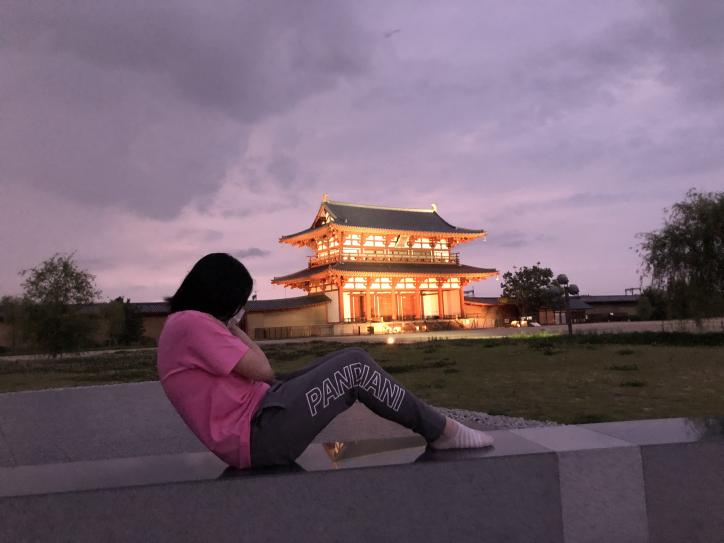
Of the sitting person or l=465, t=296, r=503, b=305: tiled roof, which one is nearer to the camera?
the sitting person

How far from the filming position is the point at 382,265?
110 feet

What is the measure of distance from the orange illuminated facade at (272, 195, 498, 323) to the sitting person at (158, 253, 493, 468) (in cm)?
2897

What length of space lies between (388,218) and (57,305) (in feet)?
72.3

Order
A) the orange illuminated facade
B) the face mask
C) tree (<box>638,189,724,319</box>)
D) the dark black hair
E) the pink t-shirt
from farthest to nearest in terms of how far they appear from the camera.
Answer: the orange illuminated facade → tree (<box>638,189,724,319</box>) → the face mask → the dark black hair → the pink t-shirt

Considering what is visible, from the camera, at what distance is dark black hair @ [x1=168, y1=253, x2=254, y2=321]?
6.98 feet

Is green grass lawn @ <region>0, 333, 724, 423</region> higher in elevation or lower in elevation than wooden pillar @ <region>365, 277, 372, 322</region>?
lower

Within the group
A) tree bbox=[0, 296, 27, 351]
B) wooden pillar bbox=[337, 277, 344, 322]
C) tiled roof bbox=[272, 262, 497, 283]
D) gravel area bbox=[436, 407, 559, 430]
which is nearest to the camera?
gravel area bbox=[436, 407, 559, 430]

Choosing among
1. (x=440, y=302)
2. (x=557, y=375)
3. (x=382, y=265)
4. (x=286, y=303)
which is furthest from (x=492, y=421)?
(x=440, y=302)

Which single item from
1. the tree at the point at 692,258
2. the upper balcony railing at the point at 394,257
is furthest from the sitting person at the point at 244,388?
the upper balcony railing at the point at 394,257

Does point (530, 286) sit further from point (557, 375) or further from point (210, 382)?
point (210, 382)

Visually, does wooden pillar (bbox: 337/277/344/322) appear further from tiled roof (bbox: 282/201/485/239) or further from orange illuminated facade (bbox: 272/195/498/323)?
tiled roof (bbox: 282/201/485/239)

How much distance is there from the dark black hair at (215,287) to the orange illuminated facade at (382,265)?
29.0 meters

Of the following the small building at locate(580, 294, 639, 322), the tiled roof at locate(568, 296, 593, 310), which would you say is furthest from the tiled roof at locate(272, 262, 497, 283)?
the small building at locate(580, 294, 639, 322)

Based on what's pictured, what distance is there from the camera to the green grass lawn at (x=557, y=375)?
256 inches
